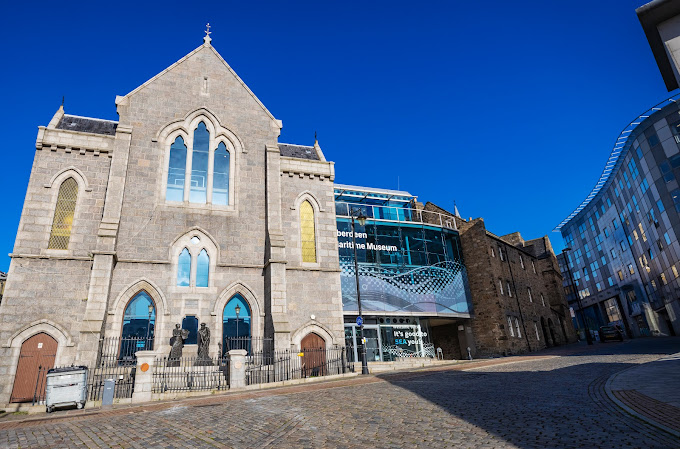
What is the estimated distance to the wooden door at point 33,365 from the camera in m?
16.2

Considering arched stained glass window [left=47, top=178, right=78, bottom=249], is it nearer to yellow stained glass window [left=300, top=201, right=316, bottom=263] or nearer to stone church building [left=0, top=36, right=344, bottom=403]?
stone church building [left=0, top=36, right=344, bottom=403]

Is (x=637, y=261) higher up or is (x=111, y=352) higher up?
(x=637, y=261)

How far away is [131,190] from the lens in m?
20.5

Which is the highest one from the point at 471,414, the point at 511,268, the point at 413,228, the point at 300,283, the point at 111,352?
the point at 413,228

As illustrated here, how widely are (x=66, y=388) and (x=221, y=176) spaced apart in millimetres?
12421

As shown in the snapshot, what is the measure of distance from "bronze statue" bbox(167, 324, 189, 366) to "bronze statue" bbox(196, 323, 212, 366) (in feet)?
2.12

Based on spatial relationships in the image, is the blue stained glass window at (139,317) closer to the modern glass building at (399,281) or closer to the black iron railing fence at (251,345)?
the black iron railing fence at (251,345)

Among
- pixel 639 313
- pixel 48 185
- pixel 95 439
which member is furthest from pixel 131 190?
pixel 639 313

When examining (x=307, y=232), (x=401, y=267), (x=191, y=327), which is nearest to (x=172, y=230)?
(x=191, y=327)

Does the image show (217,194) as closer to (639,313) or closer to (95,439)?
(95,439)

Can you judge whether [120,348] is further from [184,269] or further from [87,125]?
[87,125]

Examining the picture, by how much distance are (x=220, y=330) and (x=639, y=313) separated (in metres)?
60.6

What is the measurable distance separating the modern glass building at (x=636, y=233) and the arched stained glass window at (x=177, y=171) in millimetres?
34519

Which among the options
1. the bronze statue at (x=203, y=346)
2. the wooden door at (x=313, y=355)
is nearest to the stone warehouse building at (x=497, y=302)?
the wooden door at (x=313, y=355)
